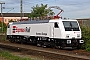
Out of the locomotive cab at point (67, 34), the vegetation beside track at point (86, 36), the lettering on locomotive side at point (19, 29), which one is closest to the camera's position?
the locomotive cab at point (67, 34)

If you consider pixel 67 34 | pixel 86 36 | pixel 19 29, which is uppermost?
pixel 19 29

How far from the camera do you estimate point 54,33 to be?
23625 millimetres

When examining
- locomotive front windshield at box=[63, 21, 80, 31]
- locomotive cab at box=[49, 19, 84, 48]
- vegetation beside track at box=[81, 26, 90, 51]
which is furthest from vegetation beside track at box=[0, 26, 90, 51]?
locomotive front windshield at box=[63, 21, 80, 31]

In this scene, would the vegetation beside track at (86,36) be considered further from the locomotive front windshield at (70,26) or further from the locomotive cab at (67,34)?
the locomotive front windshield at (70,26)

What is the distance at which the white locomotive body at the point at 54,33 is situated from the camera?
22.6 metres

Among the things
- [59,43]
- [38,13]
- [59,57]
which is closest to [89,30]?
[59,43]

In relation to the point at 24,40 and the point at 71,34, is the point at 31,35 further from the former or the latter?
the point at 71,34

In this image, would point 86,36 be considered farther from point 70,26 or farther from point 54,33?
point 54,33

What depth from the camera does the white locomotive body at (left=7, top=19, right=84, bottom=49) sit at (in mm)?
22641

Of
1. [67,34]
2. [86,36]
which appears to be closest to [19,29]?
[67,34]

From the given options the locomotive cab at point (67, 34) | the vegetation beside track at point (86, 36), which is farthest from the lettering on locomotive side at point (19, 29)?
the vegetation beside track at point (86, 36)

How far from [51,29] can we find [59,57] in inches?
272

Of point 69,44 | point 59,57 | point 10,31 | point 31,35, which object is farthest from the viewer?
point 10,31

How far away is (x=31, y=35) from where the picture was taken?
93.7ft
